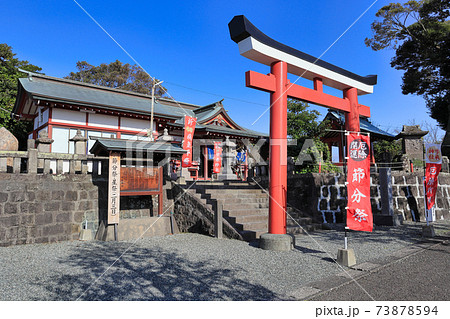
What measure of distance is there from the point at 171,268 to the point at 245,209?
490 cm

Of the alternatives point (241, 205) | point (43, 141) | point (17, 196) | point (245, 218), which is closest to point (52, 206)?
point (17, 196)

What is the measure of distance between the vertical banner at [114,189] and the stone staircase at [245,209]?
9.02 feet

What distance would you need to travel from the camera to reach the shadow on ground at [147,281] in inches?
154

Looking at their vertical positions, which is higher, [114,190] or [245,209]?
[114,190]

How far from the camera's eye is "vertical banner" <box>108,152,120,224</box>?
27.1 ft

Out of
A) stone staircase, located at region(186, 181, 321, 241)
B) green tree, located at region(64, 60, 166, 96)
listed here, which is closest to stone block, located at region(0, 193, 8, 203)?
stone staircase, located at region(186, 181, 321, 241)

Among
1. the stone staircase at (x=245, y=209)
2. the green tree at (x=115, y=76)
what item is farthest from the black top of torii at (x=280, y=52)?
the green tree at (x=115, y=76)

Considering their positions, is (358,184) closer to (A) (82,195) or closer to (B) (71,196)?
(A) (82,195)

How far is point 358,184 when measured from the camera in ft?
19.4

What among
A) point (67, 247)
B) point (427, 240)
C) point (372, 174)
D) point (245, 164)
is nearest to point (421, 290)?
point (427, 240)

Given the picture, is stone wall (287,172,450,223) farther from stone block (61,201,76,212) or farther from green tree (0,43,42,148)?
green tree (0,43,42,148)

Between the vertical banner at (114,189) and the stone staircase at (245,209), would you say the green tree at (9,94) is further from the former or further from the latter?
the stone staircase at (245,209)

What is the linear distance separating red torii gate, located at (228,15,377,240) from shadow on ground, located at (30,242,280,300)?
7.42 ft

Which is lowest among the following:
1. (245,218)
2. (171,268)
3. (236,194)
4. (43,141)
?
(171,268)
